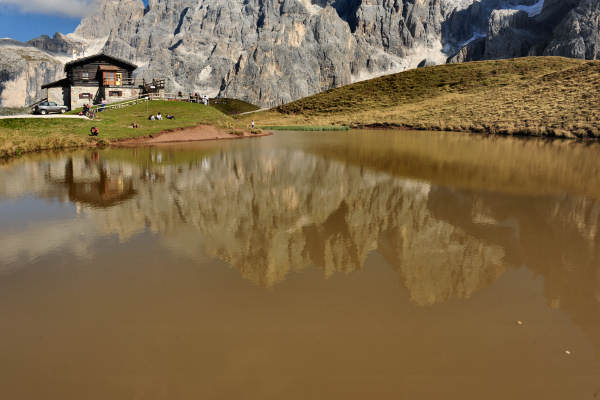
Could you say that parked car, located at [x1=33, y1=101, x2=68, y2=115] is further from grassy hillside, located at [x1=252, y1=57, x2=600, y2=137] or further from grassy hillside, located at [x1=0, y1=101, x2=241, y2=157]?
grassy hillside, located at [x1=252, y1=57, x2=600, y2=137]

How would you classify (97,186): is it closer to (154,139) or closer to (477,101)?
(154,139)

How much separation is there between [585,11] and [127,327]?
26040 cm

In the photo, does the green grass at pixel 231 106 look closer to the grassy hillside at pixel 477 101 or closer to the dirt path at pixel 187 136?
the grassy hillside at pixel 477 101

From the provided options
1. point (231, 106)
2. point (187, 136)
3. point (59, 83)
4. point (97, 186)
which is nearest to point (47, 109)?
Answer: point (187, 136)

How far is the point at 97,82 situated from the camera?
63.7 metres

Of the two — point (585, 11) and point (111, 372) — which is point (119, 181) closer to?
point (111, 372)

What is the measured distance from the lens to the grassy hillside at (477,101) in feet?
168

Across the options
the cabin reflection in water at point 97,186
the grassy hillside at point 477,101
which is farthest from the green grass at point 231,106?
the cabin reflection in water at point 97,186

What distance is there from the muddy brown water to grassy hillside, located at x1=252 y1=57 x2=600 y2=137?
45.0 meters

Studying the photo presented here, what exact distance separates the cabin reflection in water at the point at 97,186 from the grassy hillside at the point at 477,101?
4922 centimetres

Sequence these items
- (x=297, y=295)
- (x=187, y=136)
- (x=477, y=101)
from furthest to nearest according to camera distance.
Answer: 1. (x=477, y=101)
2. (x=187, y=136)
3. (x=297, y=295)

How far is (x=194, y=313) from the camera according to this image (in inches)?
230

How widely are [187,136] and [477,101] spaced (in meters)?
60.2

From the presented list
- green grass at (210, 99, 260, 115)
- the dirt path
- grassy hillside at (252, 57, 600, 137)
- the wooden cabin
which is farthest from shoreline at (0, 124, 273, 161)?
green grass at (210, 99, 260, 115)
